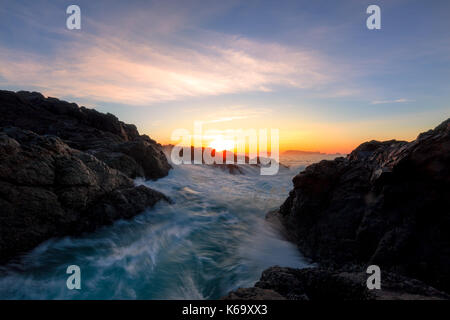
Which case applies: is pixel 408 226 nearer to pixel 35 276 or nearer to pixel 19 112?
pixel 35 276

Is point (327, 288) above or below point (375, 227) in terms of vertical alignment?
below

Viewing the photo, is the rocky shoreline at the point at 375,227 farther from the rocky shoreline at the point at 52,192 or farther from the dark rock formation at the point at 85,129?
the dark rock formation at the point at 85,129

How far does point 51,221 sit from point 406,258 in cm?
703

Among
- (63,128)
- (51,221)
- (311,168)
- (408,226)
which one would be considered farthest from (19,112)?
(408,226)

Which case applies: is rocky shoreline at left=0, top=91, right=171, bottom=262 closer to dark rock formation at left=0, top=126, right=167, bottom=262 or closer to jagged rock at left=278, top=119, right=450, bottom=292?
dark rock formation at left=0, top=126, right=167, bottom=262

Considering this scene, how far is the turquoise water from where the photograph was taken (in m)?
4.13

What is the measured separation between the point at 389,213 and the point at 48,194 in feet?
23.8

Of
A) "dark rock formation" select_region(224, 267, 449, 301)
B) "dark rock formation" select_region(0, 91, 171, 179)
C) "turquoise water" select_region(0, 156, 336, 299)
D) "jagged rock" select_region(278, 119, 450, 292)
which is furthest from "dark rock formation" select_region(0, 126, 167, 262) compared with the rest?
"jagged rock" select_region(278, 119, 450, 292)

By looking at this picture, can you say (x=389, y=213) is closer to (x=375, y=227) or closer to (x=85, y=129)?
(x=375, y=227)

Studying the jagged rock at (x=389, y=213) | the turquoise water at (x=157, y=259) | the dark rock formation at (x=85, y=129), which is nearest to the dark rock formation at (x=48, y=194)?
the turquoise water at (x=157, y=259)

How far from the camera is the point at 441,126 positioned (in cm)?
486

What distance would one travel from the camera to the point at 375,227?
15.8 ft

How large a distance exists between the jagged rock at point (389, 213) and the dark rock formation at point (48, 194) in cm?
522

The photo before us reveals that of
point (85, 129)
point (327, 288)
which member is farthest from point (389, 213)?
point (85, 129)
